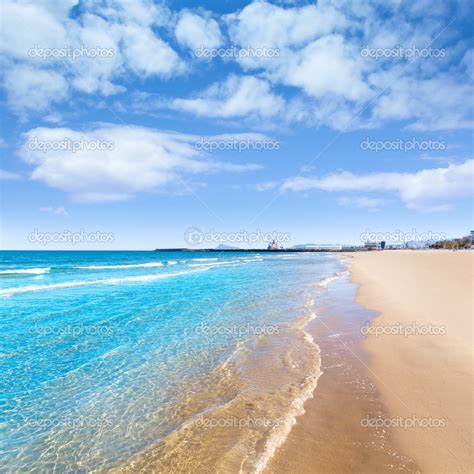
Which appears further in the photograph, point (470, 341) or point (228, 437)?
point (470, 341)

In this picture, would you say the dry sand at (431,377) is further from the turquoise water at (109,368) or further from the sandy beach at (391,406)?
the turquoise water at (109,368)

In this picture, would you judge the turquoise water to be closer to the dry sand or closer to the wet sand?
the wet sand

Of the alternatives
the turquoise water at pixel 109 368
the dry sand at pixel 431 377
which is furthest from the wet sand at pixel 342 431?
the turquoise water at pixel 109 368

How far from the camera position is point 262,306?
1614 cm

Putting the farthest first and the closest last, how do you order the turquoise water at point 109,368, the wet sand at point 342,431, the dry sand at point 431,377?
the turquoise water at point 109,368
the dry sand at point 431,377
the wet sand at point 342,431

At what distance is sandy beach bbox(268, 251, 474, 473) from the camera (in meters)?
4.45

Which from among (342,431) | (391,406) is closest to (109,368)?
(342,431)

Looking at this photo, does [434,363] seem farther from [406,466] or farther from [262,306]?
[262,306]

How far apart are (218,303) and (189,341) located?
6.93m

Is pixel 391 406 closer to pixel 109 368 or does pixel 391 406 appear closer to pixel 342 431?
pixel 342 431

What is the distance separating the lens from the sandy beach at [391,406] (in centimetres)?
445

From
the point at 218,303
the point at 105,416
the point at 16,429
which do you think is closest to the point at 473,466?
the point at 105,416

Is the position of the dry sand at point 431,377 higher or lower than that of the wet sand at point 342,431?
higher

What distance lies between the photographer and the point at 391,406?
231 inches
